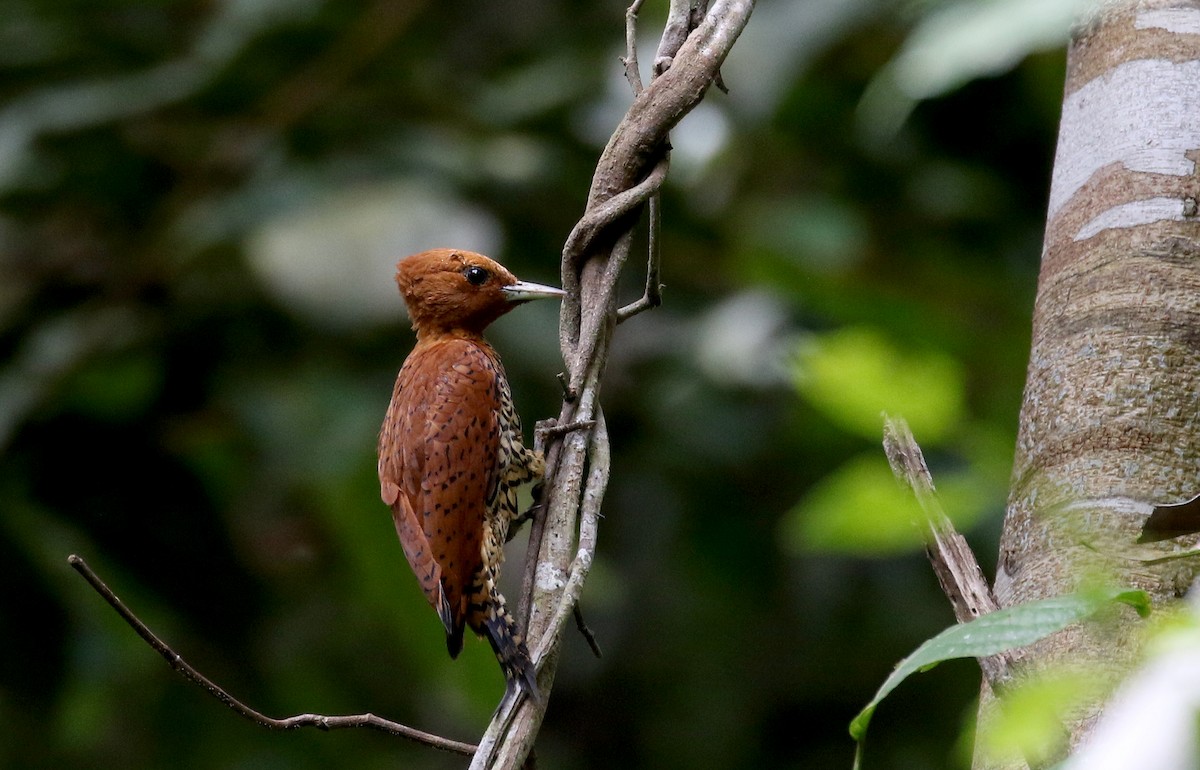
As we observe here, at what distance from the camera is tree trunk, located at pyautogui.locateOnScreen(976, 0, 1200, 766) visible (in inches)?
58.4

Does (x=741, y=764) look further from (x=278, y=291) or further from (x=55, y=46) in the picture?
(x=55, y=46)

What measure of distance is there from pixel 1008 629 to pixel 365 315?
3.04m

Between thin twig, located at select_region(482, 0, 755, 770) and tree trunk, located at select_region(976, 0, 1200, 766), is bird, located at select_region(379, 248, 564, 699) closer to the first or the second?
thin twig, located at select_region(482, 0, 755, 770)

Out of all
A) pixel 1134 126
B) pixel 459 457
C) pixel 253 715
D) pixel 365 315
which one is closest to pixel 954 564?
pixel 1134 126

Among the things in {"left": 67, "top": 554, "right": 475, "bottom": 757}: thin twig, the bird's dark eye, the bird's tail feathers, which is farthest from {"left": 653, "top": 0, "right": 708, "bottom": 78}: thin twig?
the bird's dark eye

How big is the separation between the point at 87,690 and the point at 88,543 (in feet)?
1.85

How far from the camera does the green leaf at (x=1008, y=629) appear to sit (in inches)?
39.5

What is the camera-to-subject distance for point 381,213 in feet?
13.2

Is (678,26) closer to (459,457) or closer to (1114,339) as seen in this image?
(1114,339)

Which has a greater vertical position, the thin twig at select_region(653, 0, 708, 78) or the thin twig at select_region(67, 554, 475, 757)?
the thin twig at select_region(653, 0, 708, 78)

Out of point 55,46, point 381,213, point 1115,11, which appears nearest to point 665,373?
point 381,213

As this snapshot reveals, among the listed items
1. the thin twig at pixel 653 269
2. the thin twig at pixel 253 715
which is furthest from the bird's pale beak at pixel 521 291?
the thin twig at pixel 253 715

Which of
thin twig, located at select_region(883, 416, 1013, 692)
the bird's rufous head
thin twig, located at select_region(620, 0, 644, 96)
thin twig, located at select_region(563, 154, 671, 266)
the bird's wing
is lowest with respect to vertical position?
the bird's wing

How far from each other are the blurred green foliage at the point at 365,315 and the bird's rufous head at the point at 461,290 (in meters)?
0.51
